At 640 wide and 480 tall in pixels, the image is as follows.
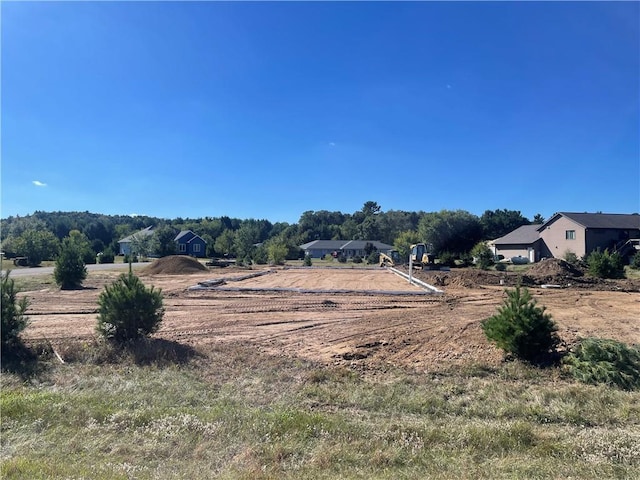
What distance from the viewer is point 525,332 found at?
6.84 m

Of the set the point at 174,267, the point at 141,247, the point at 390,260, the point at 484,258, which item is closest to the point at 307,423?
the point at 174,267

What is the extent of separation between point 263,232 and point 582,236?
288 feet

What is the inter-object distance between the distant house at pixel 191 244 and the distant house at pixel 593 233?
186 ft

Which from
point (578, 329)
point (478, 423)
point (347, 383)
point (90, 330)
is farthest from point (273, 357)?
point (578, 329)

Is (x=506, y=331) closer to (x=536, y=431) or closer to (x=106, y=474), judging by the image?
(x=536, y=431)

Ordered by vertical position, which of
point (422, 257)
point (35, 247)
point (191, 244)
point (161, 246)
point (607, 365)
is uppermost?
point (191, 244)

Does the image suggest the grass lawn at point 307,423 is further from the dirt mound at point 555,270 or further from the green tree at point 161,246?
the green tree at point 161,246

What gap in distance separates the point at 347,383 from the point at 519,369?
3.00 m

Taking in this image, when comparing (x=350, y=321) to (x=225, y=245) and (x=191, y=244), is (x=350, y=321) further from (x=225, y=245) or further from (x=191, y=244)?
(x=191, y=244)

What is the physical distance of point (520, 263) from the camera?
46.7 m

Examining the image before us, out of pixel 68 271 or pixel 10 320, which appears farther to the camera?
pixel 68 271

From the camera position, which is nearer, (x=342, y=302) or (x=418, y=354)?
(x=418, y=354)

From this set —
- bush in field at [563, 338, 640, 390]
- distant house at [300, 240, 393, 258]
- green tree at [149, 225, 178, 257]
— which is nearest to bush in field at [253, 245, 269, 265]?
green tree at [149, 225, 178, 257]

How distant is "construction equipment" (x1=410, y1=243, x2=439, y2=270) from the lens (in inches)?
1331
